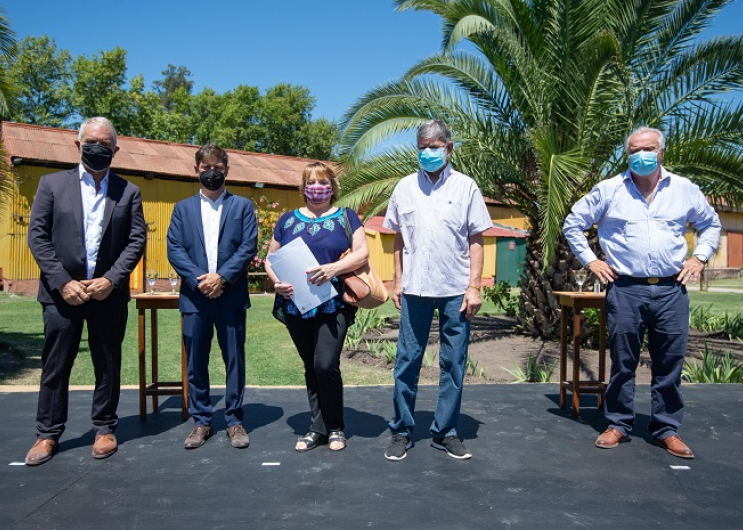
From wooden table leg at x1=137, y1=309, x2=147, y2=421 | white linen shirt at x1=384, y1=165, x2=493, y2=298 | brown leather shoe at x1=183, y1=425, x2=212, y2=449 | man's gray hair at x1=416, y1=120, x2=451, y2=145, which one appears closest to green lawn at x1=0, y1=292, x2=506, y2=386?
wooden table leg at x1=137, y1=309, x2=147, y2=421

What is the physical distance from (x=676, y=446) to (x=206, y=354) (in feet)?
10.1

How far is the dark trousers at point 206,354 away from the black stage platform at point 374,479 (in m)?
0.23

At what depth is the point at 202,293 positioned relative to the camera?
13.3 ft

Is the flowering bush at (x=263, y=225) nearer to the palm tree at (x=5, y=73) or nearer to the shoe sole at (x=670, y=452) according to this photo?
the palm tree at (x=5, y=73)

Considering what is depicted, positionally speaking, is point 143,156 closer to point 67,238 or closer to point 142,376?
point 142,376

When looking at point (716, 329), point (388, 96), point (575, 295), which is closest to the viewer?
point (575, 295)

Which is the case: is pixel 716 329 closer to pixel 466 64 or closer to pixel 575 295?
pixel 466 64

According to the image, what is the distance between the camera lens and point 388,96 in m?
8.77

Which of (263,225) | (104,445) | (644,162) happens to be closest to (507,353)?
(644,162)

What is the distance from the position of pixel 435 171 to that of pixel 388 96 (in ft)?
17.0

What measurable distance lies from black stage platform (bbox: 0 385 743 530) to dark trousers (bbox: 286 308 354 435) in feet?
0.78

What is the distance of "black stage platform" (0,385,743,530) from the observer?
9.76 ft

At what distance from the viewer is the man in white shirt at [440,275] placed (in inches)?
152

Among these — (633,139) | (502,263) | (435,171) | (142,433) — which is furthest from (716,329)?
(502,263)
